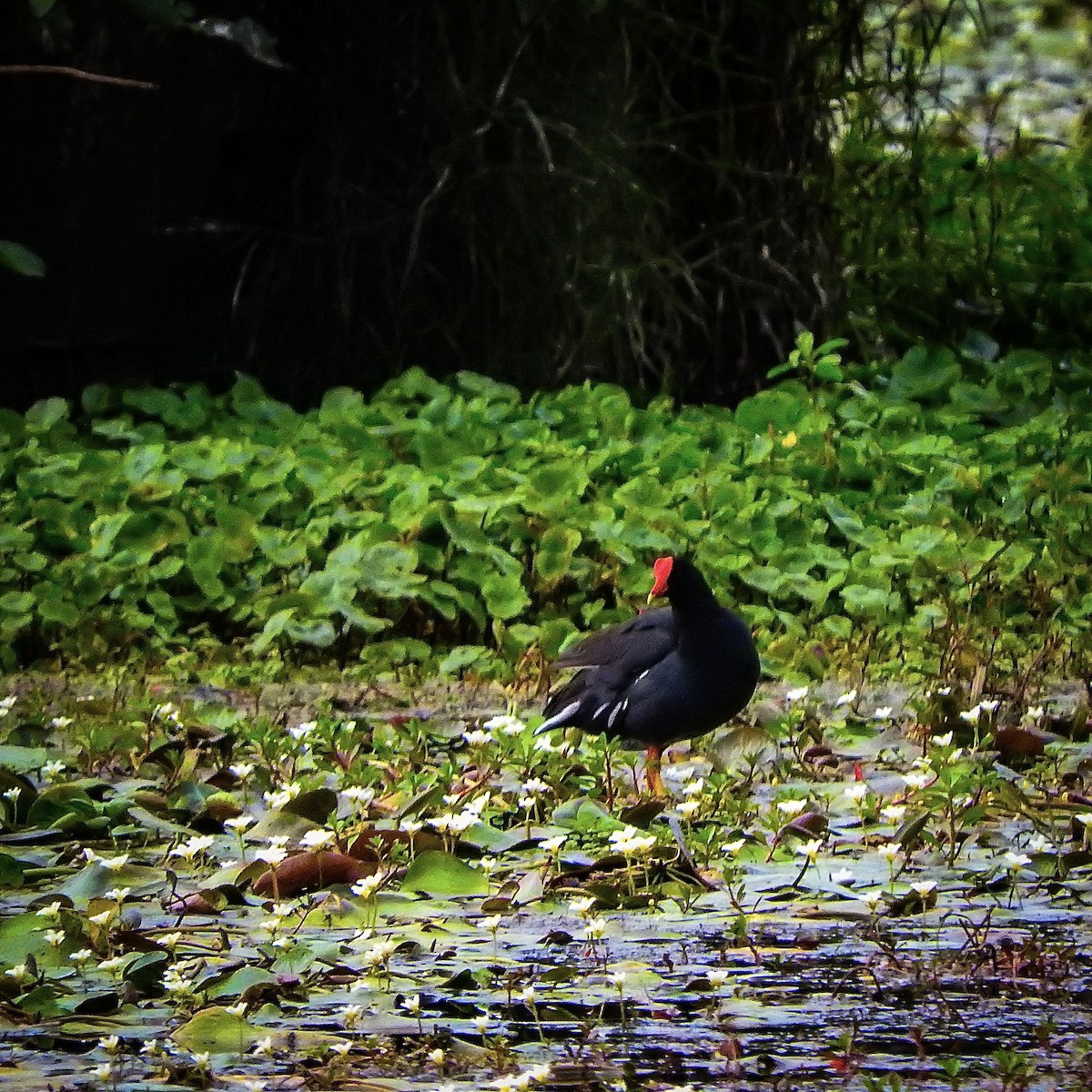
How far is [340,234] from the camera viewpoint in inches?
345

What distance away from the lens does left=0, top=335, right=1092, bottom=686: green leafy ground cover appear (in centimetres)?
619

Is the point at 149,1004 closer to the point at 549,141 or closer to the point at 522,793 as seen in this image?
the point at 522,793

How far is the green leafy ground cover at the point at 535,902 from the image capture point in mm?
3168

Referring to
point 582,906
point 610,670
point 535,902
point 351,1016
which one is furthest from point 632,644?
point 351,1016

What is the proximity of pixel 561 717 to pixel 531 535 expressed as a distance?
63.7 inches

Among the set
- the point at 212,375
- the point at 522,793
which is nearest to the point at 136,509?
the point at 212,375

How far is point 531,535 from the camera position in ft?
21.5

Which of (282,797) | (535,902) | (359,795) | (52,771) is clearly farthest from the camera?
(52,771)

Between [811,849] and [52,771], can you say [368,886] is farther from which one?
[52,771]

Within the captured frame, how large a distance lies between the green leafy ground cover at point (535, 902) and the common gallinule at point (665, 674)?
0.13 metres

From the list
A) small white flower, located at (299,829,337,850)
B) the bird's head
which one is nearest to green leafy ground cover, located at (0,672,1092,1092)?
small white flower, located at (299,829,337,850)

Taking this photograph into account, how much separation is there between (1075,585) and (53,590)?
3106 millimetres

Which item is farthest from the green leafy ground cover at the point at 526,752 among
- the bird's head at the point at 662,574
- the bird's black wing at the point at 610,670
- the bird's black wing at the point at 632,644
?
the bird's head at the point at 662,574

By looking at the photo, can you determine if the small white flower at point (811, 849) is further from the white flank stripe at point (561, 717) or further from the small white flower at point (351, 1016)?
the small white flower at point (351, 1016)
